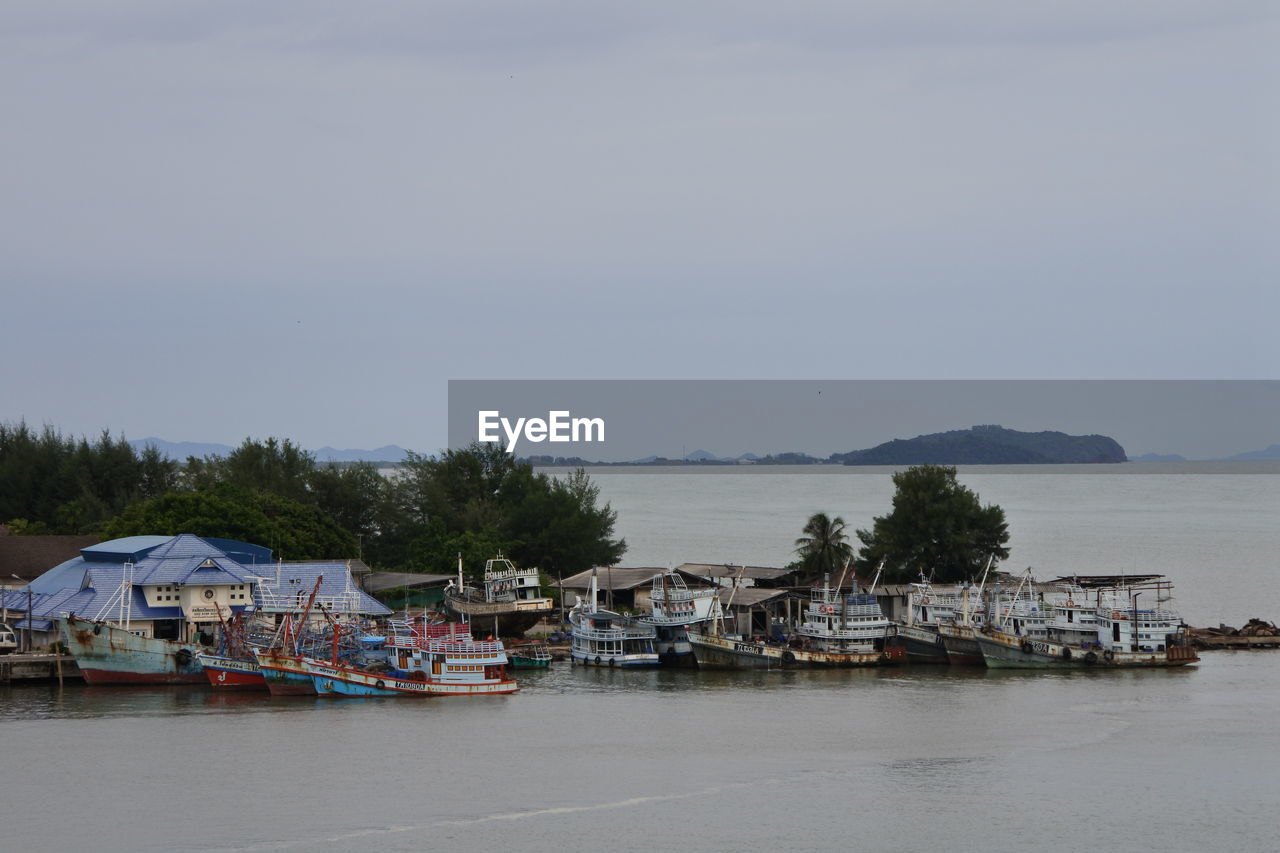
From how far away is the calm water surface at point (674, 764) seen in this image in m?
33.8

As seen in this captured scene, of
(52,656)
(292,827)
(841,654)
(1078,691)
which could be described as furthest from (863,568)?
(292,827)

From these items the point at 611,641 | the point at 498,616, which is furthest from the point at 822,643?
the point at 498,616

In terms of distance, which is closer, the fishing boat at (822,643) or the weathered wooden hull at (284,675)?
the weathered wooden hull at (284,675)

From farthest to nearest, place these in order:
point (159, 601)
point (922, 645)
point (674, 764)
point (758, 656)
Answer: point (922, 645) → point (758, 656) → point (159, 601) → point (674, 764)

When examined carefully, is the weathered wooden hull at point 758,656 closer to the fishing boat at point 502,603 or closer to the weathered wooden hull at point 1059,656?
the weathered wooden hull at point 1059,656

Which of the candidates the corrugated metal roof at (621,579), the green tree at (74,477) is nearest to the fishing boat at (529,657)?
the corrugated metal roof at (621,579)

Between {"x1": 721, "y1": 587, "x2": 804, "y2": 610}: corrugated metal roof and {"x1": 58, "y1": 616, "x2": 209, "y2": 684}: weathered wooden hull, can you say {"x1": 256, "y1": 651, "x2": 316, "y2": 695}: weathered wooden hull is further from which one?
{"x1": 721, "y1": 587, "x2": 804, "y2": 610}: corrugated metal roof

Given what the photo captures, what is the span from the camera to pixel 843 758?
40906mm

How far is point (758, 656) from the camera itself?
5850 centimetres

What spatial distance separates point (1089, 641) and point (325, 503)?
41.5 meters

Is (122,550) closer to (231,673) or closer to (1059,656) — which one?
(231,673)

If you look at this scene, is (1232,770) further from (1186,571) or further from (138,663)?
(1186,571)

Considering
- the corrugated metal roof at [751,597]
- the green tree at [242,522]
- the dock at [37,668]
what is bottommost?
the dock at [37,668]

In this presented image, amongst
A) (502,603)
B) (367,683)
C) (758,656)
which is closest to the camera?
(367,683)
